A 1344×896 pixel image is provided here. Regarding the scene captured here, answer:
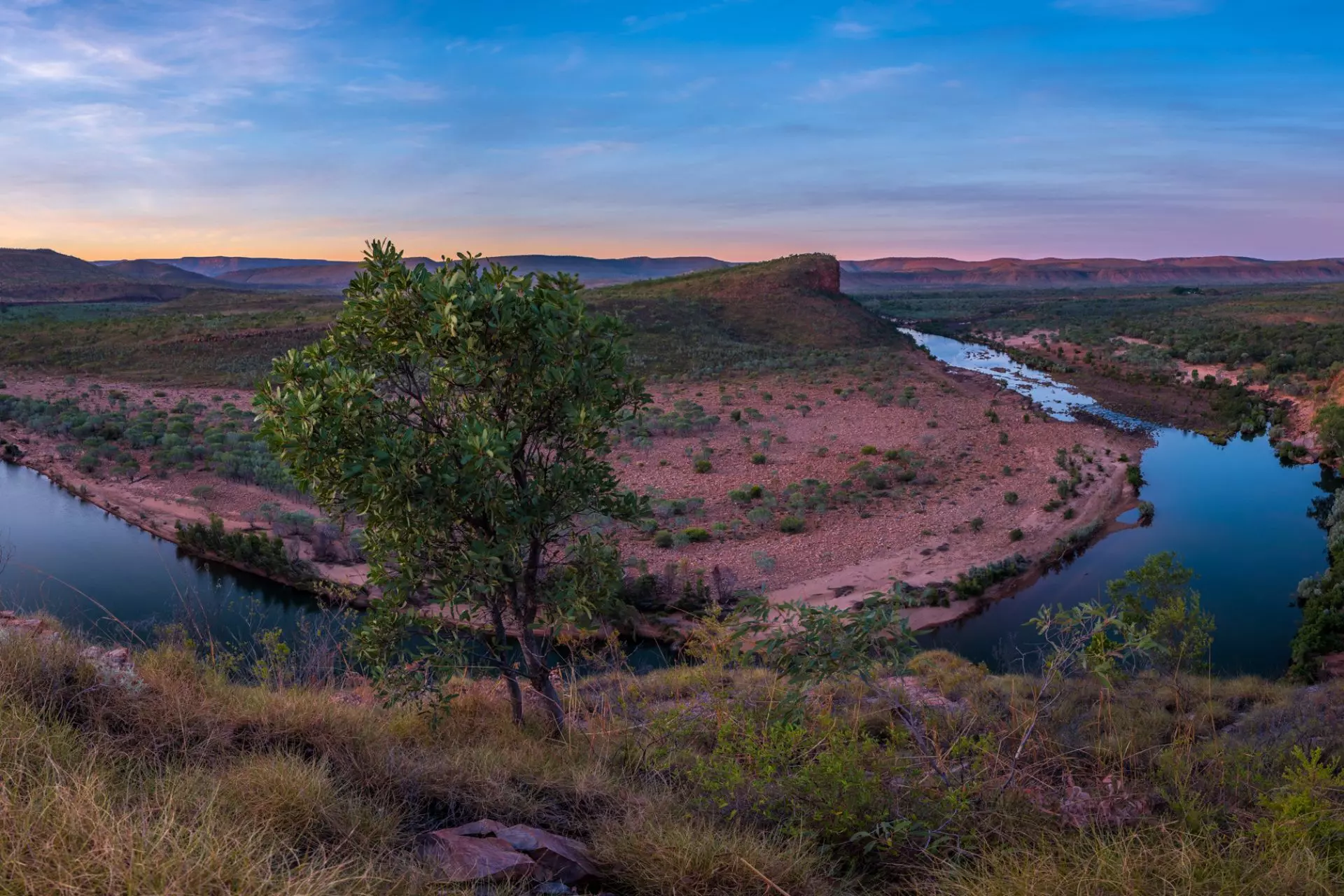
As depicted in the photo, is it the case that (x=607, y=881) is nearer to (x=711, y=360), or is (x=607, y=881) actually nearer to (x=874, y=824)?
(x=874, y=824)

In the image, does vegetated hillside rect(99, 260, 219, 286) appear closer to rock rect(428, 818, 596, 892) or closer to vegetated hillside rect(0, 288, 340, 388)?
vegetated hillside rect(0, 288, 340, 388)

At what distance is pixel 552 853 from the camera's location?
11.8ft

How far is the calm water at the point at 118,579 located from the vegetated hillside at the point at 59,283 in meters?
98.6

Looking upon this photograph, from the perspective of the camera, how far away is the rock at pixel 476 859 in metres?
3.32

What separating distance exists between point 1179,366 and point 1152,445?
19.7 metres

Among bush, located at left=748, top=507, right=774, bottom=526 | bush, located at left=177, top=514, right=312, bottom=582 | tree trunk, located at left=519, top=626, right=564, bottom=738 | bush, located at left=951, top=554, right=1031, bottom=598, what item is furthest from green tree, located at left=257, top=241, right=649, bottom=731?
bush, located at left=748, top=507, right=774, bottom=526

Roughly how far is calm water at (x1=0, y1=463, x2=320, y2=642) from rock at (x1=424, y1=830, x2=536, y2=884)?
346 inches

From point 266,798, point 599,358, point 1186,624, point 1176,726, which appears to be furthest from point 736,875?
point 1186,624

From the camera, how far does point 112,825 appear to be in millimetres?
2736

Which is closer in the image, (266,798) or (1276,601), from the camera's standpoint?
(266,798)

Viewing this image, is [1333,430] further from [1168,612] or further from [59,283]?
[59,283]

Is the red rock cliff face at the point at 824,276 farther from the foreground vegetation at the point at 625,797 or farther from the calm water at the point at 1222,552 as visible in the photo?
the foreground vegetation at the point at 625,797

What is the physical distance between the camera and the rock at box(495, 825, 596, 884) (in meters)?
3.53

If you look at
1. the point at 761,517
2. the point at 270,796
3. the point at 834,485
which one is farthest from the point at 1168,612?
the point at 834,485
